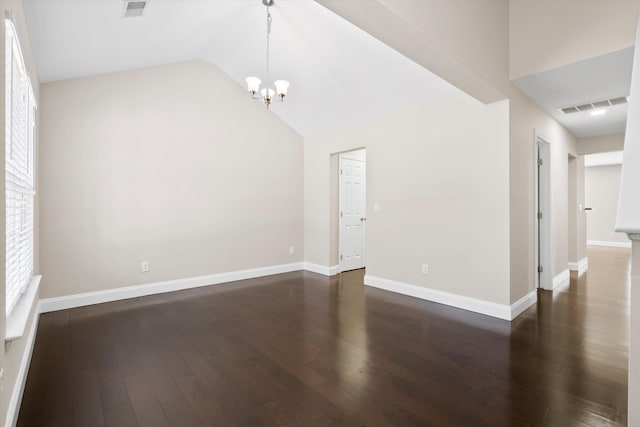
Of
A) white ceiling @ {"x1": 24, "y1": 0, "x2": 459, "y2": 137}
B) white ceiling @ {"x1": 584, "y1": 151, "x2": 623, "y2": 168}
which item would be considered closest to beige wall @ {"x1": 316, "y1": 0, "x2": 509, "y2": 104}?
white ceiling @ {"x1": 24, "y1": 0, "x2": 459, "y2": 137}

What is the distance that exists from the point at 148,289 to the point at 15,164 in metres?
2.60

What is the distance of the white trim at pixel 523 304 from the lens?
10.6 ft

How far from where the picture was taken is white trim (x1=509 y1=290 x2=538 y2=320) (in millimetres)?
3237

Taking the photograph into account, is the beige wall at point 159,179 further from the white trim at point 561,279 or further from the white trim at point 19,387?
the white trim at point 561,279

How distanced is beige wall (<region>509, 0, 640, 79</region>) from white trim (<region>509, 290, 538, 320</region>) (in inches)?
94.3

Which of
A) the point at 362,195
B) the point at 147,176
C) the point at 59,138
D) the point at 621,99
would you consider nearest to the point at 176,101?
the point at 147,176

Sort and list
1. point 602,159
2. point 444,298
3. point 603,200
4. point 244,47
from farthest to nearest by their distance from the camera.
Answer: point 603,200, point 602,159, point 244,47, point 444,298

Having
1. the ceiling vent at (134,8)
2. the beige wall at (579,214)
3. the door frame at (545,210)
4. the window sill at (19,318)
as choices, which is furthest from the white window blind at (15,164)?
the beige wall at (579,214)

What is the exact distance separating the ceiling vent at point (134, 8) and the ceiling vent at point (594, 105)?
4.89 metres

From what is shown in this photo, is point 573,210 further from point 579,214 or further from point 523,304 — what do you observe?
point 523,304

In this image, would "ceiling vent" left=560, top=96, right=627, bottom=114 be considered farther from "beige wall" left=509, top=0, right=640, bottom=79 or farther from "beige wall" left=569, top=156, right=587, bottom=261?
"beige wall" left=569, top=156, right=587, bottom=261

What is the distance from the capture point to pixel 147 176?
4.09m

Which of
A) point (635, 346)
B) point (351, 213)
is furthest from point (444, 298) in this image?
point (635, 346)

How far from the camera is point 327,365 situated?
89.4 inches
